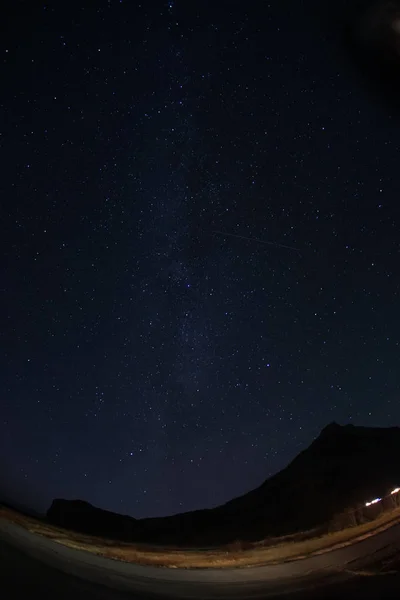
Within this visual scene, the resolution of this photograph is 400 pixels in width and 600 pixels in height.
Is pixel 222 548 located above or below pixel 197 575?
above

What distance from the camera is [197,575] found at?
1772 millimetres

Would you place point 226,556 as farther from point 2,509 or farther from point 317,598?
point 2,509

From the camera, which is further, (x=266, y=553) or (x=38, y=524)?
(x=266, y=553)

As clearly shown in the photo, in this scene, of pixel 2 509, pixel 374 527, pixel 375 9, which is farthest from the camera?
pixel 375 9

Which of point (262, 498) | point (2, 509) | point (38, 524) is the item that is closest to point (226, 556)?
point (38, 524)

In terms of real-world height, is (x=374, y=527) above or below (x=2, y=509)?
above

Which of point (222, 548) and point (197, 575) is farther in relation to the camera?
point (222, 548)

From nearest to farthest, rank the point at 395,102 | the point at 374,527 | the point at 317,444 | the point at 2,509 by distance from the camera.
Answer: the point at 2,509, the point at 374,527, the point at 395,102, the point at 317,444

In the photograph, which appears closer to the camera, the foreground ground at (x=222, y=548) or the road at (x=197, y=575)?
the road at (x=197, y=575)

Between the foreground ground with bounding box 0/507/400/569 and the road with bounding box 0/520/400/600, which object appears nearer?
the road with bounding box 0/520/400/600

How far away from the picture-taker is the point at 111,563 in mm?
1741

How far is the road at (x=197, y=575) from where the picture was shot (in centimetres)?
141

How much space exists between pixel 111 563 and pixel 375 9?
3.34m

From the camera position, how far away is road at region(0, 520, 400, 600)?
1.41 metres
